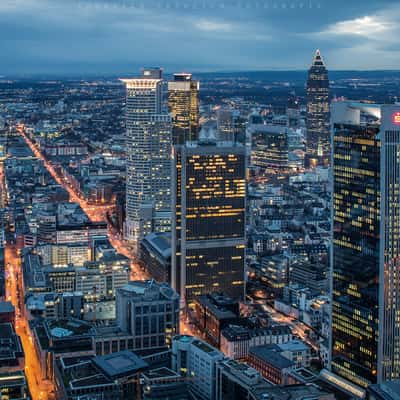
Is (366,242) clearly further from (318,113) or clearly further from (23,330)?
(318,113)

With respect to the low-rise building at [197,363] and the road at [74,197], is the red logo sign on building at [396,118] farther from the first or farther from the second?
the road at [74,197]

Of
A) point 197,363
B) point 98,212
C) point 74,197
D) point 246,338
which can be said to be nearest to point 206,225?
point 246,338

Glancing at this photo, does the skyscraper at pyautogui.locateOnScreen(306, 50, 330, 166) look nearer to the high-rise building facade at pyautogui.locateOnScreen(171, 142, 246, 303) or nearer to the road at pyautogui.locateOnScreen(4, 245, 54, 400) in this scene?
the road at pyautogui.locateOnScreen(4, 245, 54, 400)

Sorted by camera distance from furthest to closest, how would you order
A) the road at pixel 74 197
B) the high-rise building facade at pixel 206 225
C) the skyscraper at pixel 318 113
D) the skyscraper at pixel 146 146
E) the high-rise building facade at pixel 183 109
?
the skyscraper at pixel 318 113 → the high-rise building facade at pixel 183 109 → the road at pixel 74 197 → the skyscraper at pixel 146 146 → the high-rise building facade at pixel 206 225

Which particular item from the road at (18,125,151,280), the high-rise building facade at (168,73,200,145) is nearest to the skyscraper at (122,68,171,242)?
the road at (18,125,151,280)

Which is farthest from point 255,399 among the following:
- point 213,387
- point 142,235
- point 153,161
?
point 153,161

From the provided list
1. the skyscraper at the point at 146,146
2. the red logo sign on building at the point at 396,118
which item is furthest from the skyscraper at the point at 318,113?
the red logo sign on building at the point at 396,118

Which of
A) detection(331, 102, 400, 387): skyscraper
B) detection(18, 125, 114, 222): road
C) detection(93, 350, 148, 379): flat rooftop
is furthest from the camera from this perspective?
detection(18, 125, 114, 222): road
